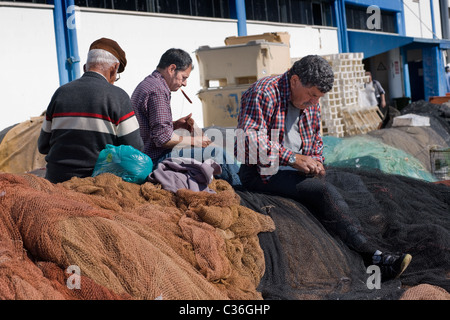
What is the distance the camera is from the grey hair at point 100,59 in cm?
374

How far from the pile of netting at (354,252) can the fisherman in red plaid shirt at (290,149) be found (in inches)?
3.1

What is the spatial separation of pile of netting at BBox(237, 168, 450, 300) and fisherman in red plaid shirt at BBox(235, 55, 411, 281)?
3.1 inches

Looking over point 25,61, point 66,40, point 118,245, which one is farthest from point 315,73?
point 66,40

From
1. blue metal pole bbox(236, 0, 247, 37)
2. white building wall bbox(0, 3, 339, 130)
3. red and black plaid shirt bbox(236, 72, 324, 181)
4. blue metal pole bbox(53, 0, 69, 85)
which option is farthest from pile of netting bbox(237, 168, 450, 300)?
blue metal pole bbox(236, 0, 247, 37)

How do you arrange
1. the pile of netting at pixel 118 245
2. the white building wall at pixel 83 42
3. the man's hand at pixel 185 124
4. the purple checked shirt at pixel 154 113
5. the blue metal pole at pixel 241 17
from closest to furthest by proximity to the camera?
1. the pile of netting at pixel 118 245
2. the purple checked shirt at pixel 154 113
3. the man's hand at pixel 185 124
4. the white building wall at pixel 83 42
5. the blue metal pole at pixel 241 17

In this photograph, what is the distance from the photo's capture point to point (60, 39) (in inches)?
413

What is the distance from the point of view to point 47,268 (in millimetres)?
2439

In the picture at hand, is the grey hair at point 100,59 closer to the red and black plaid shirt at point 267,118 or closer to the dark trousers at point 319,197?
the red and black plaid shirt at point 267,118

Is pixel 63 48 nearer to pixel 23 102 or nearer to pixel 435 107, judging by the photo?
pixel 23 102

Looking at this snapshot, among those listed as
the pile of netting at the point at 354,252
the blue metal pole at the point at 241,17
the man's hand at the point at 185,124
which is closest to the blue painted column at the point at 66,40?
the blue metal pole at the point at 241,17

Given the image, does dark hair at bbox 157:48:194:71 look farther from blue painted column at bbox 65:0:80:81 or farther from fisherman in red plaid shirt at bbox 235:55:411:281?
blue painted column at bbox 65:0:80:81

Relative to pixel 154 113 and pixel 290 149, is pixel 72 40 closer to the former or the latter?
pixel 154 113

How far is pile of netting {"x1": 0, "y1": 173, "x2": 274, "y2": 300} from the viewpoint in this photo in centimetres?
240

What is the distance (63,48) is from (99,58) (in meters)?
7.36
